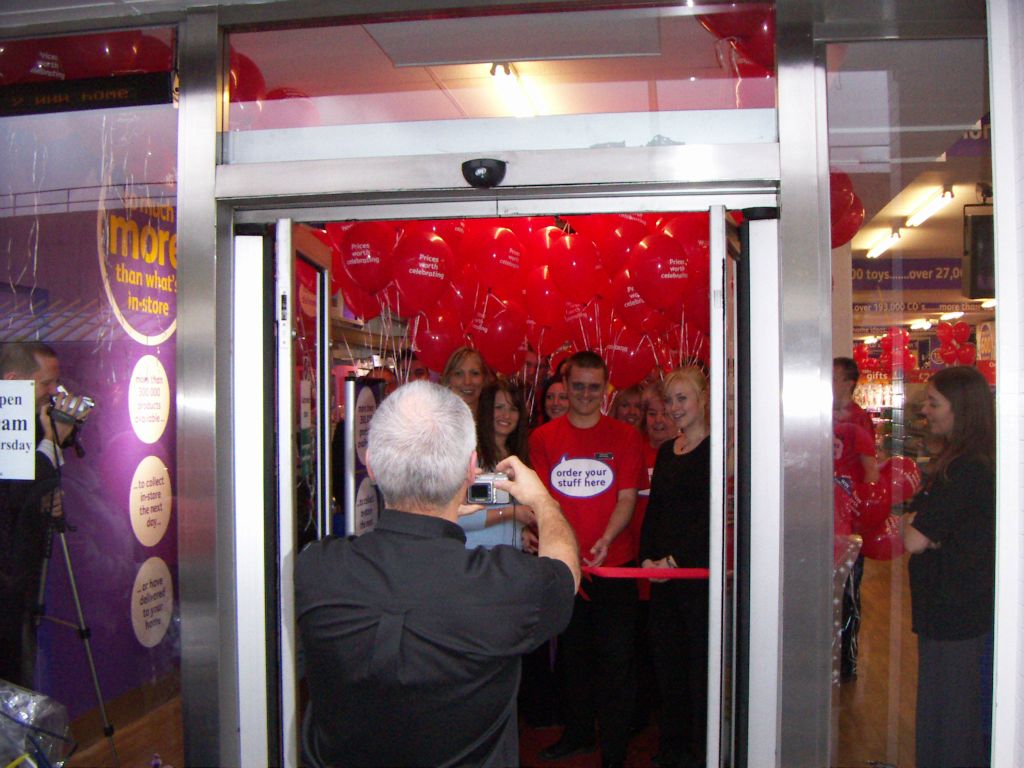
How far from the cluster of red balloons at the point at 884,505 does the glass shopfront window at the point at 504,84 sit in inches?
41.3

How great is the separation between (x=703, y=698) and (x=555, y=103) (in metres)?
2.37

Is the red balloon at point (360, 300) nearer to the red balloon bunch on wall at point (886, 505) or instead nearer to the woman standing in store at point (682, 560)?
the woman standing in store at point (682, 560)

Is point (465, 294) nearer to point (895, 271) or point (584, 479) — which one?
point (584, 479)

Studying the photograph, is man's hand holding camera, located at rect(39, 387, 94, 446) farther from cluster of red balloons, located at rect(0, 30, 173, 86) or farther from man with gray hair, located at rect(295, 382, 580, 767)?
man with gray hair, located at rect(295, 382, 580, 767)

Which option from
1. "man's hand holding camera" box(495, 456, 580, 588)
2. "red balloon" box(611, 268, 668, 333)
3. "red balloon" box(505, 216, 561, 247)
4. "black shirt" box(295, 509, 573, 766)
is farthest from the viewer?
"red balloon" box(505, 216, 561, 247)

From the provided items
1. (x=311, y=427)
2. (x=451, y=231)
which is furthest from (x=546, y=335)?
(x=311, y=427)

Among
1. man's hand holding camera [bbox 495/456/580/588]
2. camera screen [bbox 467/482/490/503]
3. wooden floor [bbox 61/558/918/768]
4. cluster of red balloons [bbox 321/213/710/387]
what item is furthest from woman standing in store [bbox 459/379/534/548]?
wooden floor [bbox 61/558/918/768]

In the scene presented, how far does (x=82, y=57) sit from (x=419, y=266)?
1.51m

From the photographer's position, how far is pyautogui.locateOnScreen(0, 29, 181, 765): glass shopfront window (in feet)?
8.82

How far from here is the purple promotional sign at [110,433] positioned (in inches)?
110

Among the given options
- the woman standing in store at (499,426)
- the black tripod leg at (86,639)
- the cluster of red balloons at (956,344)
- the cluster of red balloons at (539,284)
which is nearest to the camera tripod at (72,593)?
the black tripod leg at (86,639)

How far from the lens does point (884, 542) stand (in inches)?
88.7

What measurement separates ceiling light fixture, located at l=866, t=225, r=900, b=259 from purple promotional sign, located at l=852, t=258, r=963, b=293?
2cm

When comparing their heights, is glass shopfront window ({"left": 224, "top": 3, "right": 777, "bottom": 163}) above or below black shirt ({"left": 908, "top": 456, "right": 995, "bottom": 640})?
above
